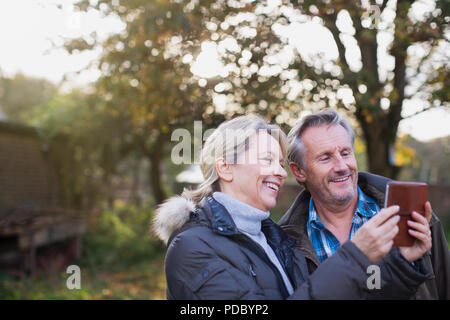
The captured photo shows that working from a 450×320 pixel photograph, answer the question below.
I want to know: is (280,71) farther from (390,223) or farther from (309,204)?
(390,223)

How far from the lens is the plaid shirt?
7.93ft

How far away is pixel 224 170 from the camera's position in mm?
2090

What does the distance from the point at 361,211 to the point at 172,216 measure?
1161 mm

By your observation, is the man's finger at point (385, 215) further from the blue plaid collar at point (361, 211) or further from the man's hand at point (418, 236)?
the blue plaid collar at point (361, 211)

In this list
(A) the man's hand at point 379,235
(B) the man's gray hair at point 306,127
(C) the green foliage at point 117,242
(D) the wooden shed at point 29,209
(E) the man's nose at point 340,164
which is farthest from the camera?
(C) the green foliage at point 117,242

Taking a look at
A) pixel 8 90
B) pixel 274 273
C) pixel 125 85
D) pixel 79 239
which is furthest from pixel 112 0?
pixel 8 90

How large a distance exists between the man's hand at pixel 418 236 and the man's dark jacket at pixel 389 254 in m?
0.05

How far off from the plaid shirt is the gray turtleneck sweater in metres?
0.48

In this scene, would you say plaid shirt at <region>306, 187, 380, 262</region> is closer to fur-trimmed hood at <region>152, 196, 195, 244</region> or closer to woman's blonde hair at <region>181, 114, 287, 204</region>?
woman's blonde hair at <region>181, 114, 287, 204</region>

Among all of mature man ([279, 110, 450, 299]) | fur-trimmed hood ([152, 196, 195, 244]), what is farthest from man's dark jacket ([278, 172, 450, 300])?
fur-trimmed hood ([152, 196, 195, 244])

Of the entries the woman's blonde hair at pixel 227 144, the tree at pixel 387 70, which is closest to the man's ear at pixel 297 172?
the woman's blonde hair at pixel 227 144

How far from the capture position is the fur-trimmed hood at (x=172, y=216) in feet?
6.48

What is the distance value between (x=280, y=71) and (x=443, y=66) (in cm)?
189

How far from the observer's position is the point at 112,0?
5.38 metres
